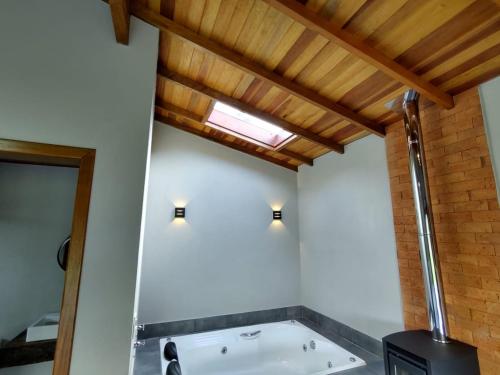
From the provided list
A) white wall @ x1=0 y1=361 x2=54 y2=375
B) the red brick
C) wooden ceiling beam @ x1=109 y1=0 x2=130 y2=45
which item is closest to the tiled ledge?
white wall @ x1=0 y1=361 x2=54 y2=375

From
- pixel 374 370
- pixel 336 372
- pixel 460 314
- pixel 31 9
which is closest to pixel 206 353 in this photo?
pixel 336 372

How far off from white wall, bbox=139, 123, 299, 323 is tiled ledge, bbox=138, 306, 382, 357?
0.09 m

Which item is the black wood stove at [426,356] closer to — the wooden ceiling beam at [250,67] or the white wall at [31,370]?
the wooden ceiling beam at [250,67]

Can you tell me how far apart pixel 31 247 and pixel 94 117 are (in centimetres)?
143

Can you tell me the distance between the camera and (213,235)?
3.75m

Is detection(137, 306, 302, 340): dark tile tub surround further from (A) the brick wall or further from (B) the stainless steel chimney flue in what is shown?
(B) the stainless steel chimney flue

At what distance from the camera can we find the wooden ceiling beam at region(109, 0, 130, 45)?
65.7 inches

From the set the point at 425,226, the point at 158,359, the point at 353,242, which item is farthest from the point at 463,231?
the point at 158,359

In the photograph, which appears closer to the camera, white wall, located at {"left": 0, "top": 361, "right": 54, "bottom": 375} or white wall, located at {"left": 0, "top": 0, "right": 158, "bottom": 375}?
white wall, located at {"left": 0, "top": 0, "right": 158, "bottom": 375}

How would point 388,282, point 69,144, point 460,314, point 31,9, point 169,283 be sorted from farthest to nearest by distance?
1. point 169,283
2. point 388,282
3. point 460,314
4. point 31,9
5. point 69,144

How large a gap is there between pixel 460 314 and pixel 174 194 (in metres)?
3.34

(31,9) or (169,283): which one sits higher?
(31,9)

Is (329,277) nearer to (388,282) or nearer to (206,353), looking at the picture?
(388,282)

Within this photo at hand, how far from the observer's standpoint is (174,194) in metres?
3.63
